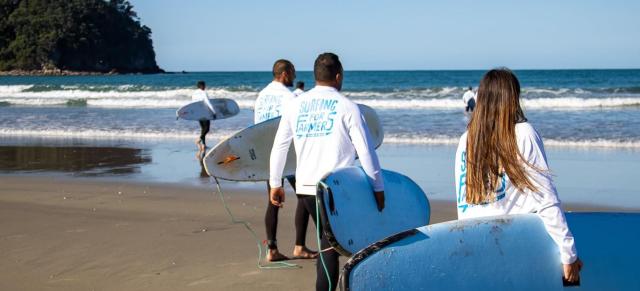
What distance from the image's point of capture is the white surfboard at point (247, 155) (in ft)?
19.5

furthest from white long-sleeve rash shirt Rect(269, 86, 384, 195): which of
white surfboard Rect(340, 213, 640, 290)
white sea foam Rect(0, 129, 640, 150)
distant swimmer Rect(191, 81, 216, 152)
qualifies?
white sea foam Rect(0, 129, 640, 150)

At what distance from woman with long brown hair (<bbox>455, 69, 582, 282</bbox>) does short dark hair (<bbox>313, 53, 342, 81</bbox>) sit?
4.00 ft

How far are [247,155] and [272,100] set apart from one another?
45 cm

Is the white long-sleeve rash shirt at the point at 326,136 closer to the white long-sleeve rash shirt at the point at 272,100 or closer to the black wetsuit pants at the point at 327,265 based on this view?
the black wetsuit pants at the point at 327,265

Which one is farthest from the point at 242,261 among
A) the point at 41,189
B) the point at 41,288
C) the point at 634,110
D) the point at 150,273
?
the point at 634,110

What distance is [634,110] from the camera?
75.3ft

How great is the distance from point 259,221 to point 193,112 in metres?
6.58

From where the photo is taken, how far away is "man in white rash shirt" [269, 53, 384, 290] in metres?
4.12

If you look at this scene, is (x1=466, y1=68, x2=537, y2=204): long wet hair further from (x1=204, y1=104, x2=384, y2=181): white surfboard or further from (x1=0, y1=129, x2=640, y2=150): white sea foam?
(x1=0, y1=129, x2=640, y2=150): white sea foam

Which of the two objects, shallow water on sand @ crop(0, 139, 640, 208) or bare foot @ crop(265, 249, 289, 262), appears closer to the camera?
bare foot @ crop(265, 249, 289, 262)

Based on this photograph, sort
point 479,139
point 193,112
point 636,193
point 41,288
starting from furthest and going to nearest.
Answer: point 193,112 < point 636,193 < point 41,288 < point 479,139

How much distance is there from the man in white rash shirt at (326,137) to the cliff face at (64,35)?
303 ft

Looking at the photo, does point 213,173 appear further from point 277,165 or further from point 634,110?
point 634,110

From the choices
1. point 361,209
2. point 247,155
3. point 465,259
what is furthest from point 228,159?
point 465,259
